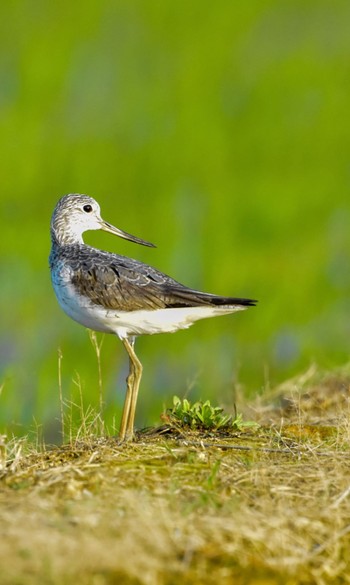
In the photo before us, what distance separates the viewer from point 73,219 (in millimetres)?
8805

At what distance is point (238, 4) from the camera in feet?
91.5

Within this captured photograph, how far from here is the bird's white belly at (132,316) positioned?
25.0ft

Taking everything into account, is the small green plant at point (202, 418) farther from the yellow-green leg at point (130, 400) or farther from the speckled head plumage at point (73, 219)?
the speckled head plumage at point (73, 219)

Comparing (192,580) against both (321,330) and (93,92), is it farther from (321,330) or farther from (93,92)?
(93,92)

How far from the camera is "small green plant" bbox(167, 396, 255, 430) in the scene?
6955mm

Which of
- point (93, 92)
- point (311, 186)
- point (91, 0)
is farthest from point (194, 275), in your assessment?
point (91, 0)

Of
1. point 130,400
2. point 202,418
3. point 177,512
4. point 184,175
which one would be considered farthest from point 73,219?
point 184,175

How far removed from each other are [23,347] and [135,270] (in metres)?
5.66

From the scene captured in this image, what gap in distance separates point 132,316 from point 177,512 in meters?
2.66

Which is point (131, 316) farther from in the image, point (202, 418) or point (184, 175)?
point (184, 175)

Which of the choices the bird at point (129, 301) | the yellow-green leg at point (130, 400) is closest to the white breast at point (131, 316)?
the bird at point (129, 301)

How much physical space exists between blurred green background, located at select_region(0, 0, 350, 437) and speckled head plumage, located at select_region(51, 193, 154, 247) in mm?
1384

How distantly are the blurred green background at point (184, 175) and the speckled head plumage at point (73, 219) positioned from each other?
1.38m

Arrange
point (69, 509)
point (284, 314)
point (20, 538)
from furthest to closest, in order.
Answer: point (284, 314) < point (69, 509) < point (20, 538)
